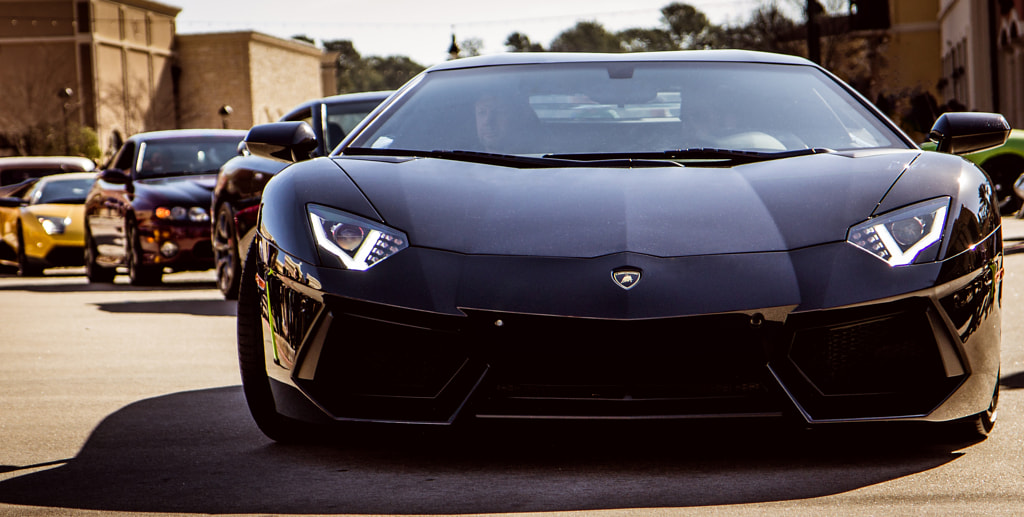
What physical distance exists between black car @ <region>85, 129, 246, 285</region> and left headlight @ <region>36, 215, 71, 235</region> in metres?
3.14

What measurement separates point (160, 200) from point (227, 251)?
284cm

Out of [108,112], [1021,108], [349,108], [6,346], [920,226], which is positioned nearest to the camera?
[920,226]

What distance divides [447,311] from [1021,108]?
1292 inches

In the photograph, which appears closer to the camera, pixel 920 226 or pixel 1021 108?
pixel 920 226

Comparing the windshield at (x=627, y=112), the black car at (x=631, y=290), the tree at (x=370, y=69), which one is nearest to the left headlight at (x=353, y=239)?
the black car at (x=631, y=290)

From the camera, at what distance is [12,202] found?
1773 cm

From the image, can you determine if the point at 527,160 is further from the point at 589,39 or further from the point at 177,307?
the point at 589,39

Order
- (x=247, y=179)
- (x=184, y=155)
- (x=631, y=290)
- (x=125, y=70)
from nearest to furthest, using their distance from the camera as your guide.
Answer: (x=631, y=290) < (x=247, y=179) < (x=184, y=155) < (x=125, y=70)

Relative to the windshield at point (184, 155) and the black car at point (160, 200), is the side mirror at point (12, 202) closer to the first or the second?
the black car at point (160, 200)

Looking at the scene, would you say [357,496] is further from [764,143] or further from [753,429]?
[764,143]

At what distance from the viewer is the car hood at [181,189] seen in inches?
496

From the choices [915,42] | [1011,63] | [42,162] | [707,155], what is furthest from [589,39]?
[707,155]

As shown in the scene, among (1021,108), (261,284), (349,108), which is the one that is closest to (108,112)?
(1021,108)

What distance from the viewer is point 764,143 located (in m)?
4.29
